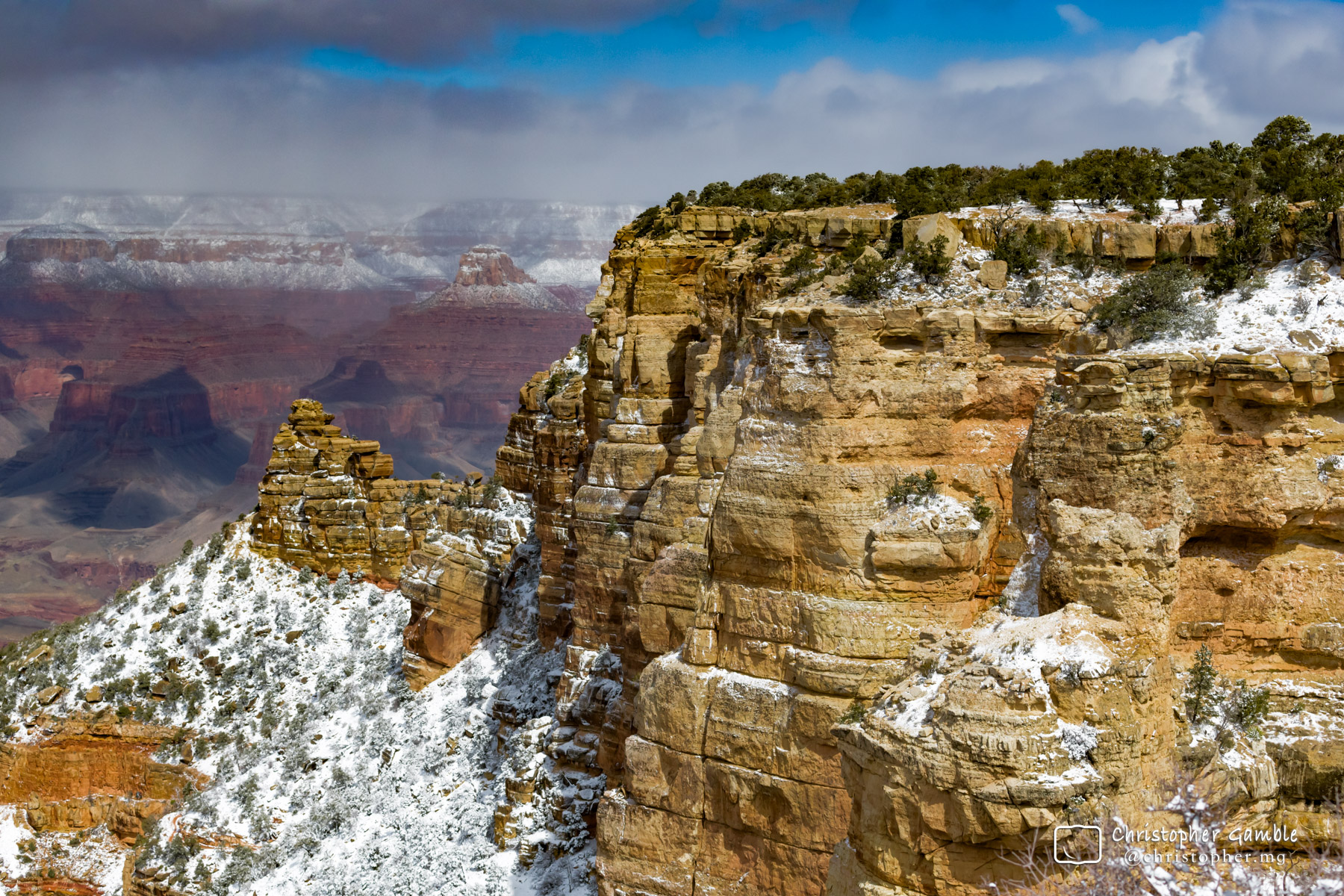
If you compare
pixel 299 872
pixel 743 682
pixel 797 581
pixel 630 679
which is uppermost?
pixel 797 581

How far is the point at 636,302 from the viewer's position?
4081 cm

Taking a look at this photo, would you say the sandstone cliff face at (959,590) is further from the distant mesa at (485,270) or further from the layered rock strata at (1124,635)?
the distant mesa at (485,270)

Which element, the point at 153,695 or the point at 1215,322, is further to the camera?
the point at 153,695

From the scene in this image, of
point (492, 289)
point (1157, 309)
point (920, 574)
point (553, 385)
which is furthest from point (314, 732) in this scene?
point (492, 289)

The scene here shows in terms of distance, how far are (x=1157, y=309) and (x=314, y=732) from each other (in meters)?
39.2

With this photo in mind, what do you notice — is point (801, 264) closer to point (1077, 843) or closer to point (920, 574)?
point (920, 574)

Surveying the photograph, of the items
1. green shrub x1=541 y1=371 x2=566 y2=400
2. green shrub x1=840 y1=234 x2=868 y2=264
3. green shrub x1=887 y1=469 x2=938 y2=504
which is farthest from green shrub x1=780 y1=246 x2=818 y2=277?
green shrub x1=541 y1=371 x2=566 y2=400

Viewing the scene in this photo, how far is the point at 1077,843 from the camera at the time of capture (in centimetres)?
1558

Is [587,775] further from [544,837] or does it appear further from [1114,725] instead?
[1114,725]

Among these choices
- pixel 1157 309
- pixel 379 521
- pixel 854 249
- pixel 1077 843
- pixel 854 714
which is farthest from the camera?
pixel 379 521

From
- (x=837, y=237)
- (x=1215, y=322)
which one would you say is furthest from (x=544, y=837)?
(x=1215, y=322)

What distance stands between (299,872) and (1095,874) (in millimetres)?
34385

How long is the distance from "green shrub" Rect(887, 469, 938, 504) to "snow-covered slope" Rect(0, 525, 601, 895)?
52.2 ft

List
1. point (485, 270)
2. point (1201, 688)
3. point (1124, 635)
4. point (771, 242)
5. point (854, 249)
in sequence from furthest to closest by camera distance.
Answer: point (485, 270), point (771, 242), point (854, 249), point (1201, 688), point (1124, 635)
